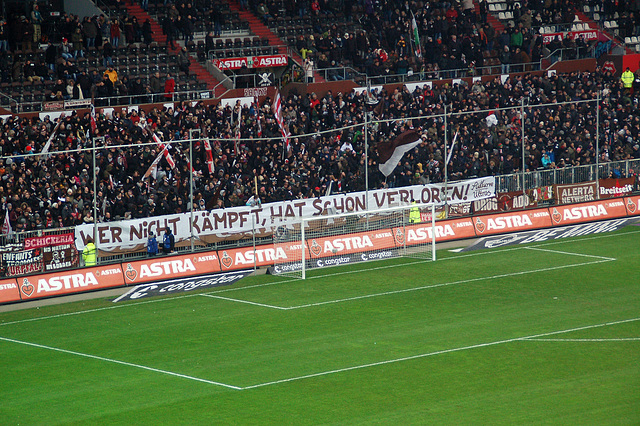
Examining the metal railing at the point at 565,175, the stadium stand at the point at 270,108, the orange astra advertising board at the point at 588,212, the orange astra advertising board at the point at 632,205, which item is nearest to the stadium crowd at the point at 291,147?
the stadium stand at the point at 270,108

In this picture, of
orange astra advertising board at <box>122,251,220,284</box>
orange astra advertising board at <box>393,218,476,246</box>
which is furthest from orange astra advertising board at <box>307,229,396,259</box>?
orange astra advertising board at <box>122,251,220,284</box>

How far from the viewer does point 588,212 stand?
34562mm

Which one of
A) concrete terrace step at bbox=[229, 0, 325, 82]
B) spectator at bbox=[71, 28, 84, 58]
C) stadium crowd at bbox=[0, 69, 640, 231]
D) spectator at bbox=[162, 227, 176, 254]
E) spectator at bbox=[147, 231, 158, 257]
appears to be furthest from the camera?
concrete terrace step at bbox=[229, 0, 325, 82]

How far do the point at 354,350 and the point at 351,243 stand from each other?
9.45 m

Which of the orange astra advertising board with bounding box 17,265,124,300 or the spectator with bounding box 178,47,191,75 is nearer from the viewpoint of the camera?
the orange astra advertising board with bounding box 17,265,124,300

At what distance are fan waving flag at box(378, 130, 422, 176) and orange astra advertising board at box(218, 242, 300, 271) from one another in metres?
5.57

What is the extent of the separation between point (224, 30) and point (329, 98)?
8011 mm

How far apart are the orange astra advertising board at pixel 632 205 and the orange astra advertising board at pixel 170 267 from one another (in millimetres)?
15535

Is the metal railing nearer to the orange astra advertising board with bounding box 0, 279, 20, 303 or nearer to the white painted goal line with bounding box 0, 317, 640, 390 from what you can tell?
the white painted goal line with bounding box 0, 317, 640, 390

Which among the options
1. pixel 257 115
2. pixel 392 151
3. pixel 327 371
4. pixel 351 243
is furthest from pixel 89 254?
pixel 257 115

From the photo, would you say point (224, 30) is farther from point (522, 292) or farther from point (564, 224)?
point (522, 292)

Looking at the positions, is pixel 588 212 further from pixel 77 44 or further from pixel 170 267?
pixel 77 44

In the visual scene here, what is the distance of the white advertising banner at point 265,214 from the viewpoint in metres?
27.1

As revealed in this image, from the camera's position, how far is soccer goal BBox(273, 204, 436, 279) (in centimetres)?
2876
